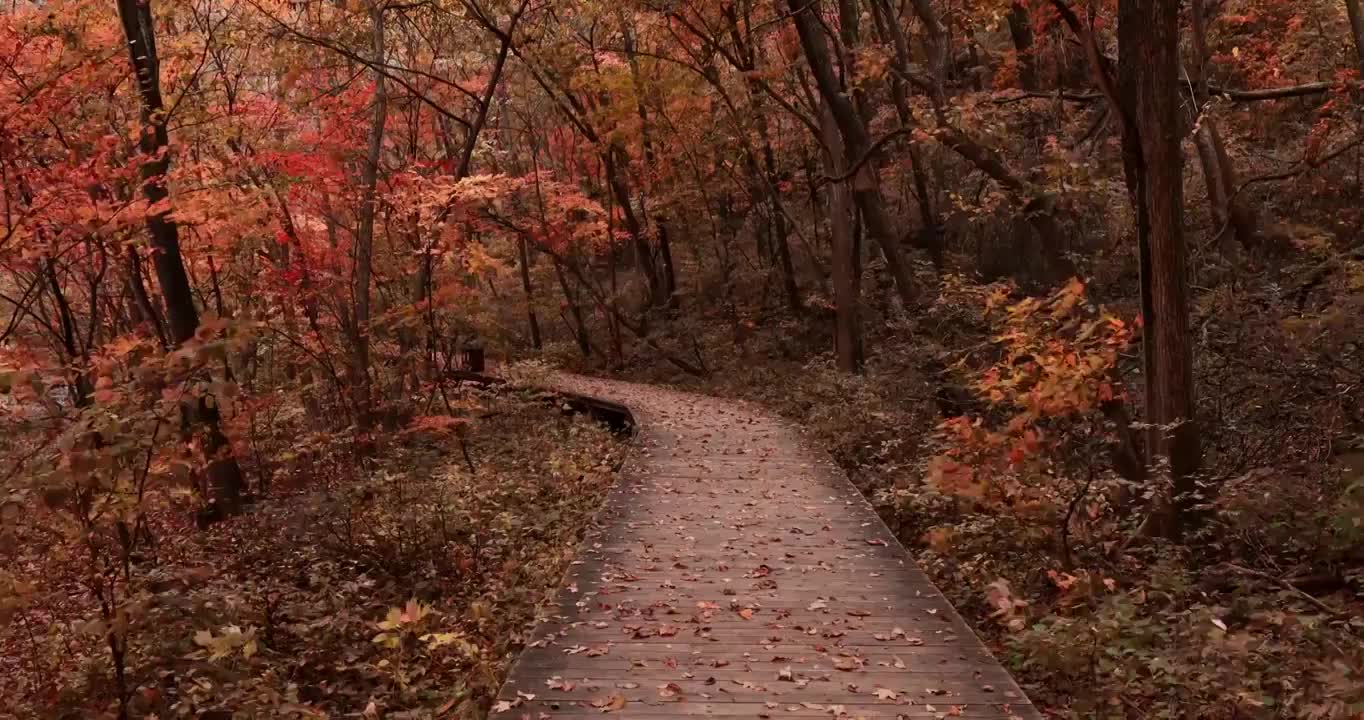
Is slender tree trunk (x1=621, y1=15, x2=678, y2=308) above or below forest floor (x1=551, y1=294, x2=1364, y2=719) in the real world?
above

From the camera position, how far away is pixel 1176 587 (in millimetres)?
5309

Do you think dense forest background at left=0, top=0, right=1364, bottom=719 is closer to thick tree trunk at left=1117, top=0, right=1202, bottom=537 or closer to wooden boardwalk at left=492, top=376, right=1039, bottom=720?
thick tree trunk at left=1117, top=0, right=1202, bottom=537

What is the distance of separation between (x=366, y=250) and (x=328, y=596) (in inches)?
296

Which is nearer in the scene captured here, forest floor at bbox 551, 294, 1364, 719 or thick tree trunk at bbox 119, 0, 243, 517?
forest floor at bbox 551, 294, 1364, 719

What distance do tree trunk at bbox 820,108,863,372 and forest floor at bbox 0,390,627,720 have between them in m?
5.65

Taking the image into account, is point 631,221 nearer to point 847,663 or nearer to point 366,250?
point 366,250

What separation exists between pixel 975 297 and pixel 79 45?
9707mm

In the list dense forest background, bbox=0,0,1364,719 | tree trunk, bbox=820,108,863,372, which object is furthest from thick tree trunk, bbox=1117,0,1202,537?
tree trunk, bbox=820,108,863,372

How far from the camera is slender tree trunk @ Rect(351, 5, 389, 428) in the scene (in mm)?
13078

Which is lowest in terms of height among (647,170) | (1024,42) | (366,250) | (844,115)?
(366,250)

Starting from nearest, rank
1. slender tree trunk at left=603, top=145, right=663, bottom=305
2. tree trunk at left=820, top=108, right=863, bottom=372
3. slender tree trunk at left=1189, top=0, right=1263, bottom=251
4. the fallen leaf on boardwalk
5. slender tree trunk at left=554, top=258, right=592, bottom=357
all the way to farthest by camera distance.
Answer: the fallen leaf on boardwalk < slender tree trunk at left=1189, top=0, right=1263, bottom=251 < tree trunk at left=820, top=108, right=863, bottom=372 < slender tree trunk at left=603, top=145, right=663, bottom=305 < slender tree trunk at left=554, top=258, right=592, bottom=357

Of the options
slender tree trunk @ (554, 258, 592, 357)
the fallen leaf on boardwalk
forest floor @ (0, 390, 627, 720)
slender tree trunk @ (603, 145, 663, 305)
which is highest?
slender tree trunk @ (603, 145, 663, 305)

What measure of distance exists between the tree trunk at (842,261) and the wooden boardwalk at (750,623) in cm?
674

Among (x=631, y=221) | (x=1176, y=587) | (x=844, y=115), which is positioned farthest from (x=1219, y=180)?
(x=631, y=221)
